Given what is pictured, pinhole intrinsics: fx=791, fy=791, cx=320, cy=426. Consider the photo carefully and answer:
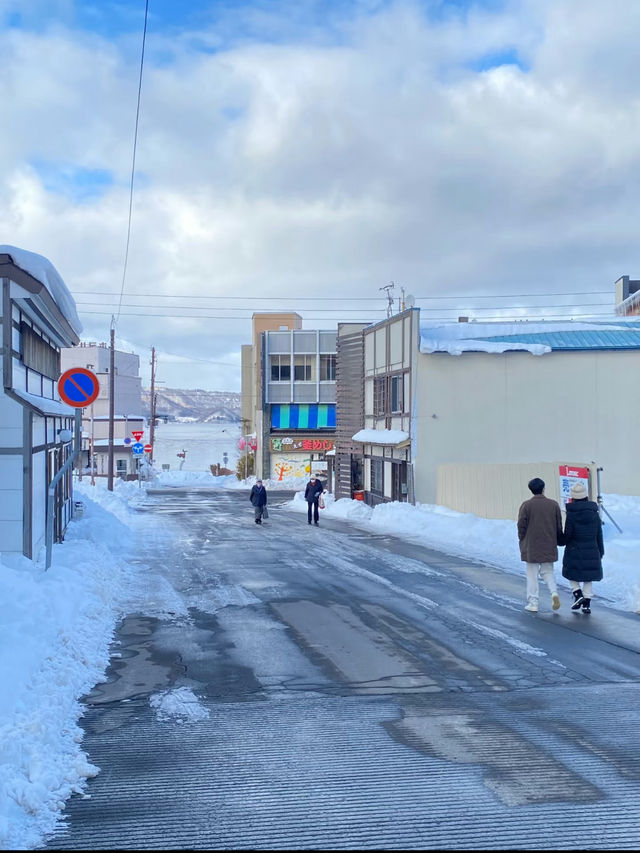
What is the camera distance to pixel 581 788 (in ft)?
16.4

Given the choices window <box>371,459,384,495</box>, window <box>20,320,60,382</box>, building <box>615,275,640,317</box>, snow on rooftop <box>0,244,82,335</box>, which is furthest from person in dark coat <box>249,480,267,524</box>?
building <box>615,275,640,317</box>

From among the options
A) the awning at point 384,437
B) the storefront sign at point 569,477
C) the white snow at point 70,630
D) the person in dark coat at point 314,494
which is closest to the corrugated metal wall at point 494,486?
the storefront sign at point 569,477

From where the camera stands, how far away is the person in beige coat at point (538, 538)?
10.7 m

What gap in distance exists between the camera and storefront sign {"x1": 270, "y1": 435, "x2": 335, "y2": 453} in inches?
2517

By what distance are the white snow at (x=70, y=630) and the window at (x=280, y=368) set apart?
4343 cm

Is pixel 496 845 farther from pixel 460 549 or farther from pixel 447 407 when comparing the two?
pixel 447 407

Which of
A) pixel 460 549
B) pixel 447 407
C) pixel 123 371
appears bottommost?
pixel 460 549

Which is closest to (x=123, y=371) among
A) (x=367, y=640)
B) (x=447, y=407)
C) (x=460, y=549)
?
(x=447, y=407)

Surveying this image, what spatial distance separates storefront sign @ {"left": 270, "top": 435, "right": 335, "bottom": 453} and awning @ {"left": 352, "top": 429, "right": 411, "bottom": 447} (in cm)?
2710

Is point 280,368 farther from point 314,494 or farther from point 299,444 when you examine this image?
point 314,494

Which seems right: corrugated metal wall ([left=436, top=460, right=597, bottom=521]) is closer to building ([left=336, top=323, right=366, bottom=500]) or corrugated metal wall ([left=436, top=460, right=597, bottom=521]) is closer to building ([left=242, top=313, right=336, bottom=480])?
building ([left=336, top=323, right=366, bottom=500])

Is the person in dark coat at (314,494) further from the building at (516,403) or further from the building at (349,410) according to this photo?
the building at (349,410)

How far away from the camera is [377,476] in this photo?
35.1m

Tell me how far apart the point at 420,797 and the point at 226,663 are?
3.63 meters
